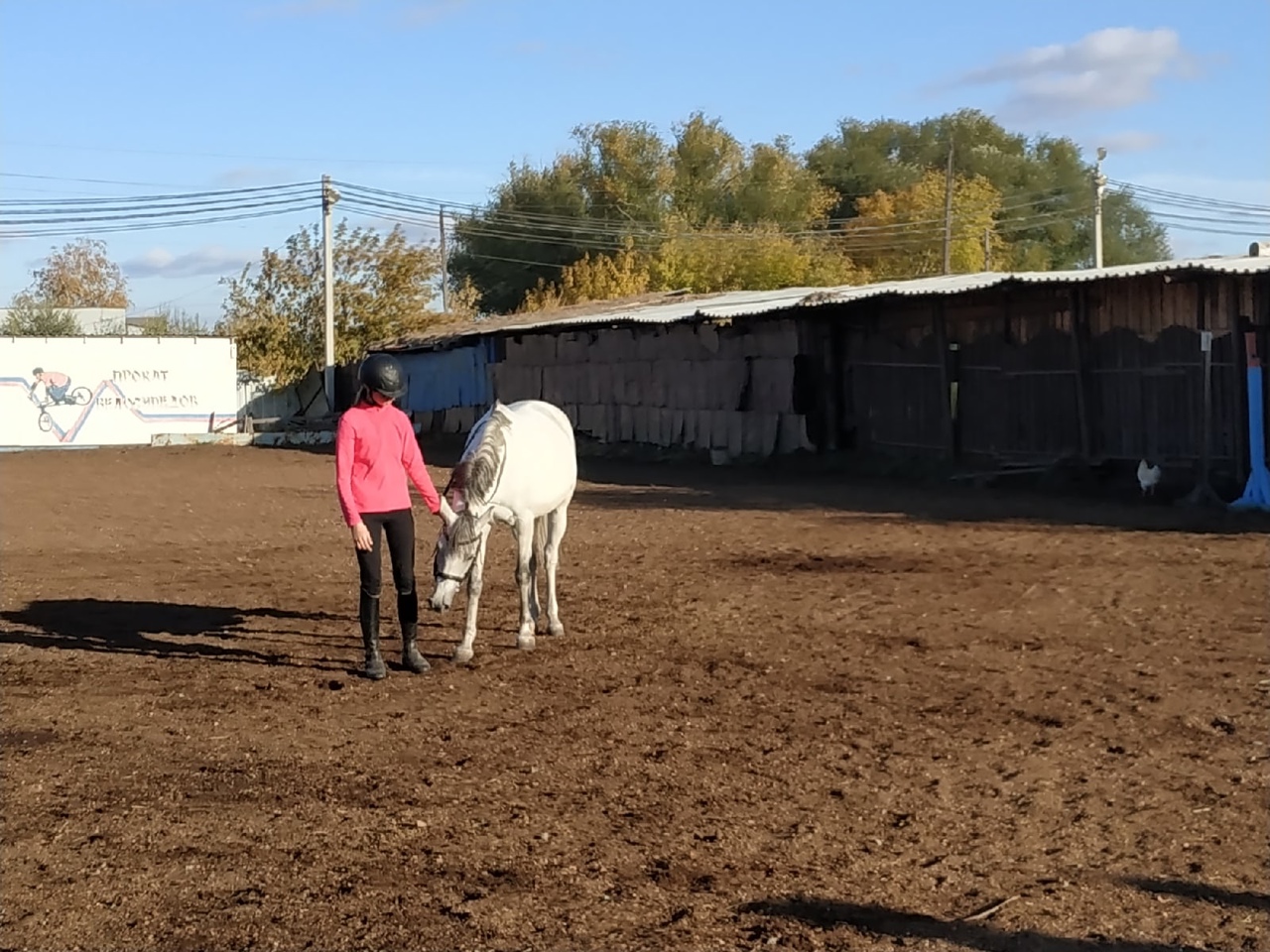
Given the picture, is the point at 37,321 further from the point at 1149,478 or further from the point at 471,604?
the point at 471,604

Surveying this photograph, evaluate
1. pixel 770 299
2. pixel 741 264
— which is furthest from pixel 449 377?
pixel 741 264

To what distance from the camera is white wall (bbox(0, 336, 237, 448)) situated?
37.2m

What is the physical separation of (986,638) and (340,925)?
18.2 feet

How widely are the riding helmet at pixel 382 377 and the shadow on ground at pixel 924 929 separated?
440 centimetres

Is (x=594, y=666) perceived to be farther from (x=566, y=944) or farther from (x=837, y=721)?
(x=566, y=944)

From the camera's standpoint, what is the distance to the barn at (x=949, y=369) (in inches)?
667

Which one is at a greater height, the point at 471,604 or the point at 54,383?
the point at 54,383

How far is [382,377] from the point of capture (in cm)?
811

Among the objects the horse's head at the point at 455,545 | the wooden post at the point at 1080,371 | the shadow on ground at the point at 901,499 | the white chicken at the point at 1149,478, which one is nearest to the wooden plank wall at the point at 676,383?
the shadow on ground at the point at 901,499

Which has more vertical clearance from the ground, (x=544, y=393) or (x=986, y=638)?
(x=544, y=393)

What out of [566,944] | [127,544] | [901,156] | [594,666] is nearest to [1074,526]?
[594,666]

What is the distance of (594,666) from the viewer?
8492 millimetres

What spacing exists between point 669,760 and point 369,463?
279 centimetres

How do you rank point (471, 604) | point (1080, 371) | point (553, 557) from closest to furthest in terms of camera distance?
point (471, 604), point (553, 557), point (1080, 371)
